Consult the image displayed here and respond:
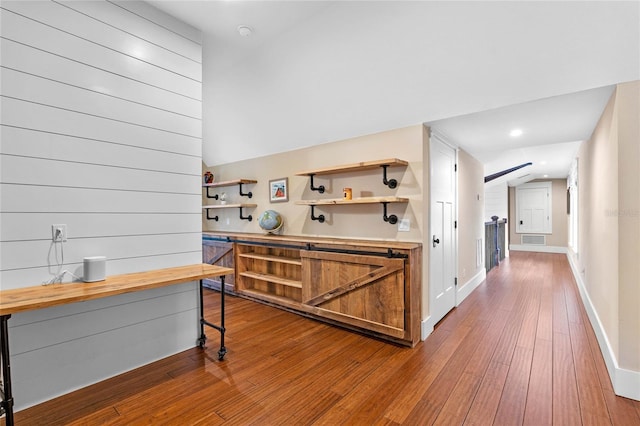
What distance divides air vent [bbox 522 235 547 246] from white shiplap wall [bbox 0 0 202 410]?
1052 cm

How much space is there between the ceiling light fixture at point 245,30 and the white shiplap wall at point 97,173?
0.41 metres

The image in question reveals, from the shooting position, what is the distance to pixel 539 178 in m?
9.53

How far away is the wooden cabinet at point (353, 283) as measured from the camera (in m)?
2.80

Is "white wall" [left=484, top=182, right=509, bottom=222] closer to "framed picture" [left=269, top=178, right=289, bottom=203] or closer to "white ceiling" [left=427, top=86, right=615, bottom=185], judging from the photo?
"white ceiling" [left=427, top=86, right=615, bottom=185]

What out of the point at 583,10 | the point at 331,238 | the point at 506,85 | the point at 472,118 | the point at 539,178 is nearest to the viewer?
the point at 583,10

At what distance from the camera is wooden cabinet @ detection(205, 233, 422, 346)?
280 centimetres

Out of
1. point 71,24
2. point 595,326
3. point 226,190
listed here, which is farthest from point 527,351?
Result: point 226,190

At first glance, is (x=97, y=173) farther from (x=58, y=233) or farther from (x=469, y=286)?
(x=469, y=286)

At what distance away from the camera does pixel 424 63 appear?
8.09 ft

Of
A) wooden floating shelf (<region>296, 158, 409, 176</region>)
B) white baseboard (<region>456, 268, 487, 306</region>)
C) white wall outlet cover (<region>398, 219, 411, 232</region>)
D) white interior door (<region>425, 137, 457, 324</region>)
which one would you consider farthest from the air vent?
wooden floating shelf (<region>296, 158, 409, 176</region>)

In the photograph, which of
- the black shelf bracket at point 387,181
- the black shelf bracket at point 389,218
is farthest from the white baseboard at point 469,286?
the black shelf bracket at point 387,181

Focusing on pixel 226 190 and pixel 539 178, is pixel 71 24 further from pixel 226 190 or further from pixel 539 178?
pixel 539 178

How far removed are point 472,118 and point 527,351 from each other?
220 centimetres

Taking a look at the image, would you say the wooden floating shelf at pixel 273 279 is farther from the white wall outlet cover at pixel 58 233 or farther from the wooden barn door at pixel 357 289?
the white wall outlet cover at pixel 58 233
